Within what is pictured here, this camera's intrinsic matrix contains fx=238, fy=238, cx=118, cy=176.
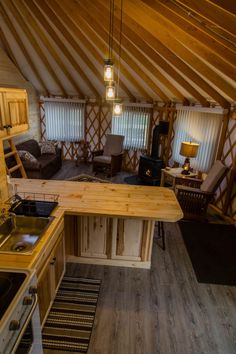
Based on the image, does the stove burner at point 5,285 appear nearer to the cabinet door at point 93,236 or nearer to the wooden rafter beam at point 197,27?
the cabinet door at point 93,236

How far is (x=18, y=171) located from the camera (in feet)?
16.2

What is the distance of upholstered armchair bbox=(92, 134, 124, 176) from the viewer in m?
6.55

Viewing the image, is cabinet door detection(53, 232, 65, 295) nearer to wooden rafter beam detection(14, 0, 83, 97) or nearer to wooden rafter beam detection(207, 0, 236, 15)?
wooden rafter beam detection(207, 0, 236, 15)

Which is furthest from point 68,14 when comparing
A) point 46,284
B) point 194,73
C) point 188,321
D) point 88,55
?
point 188,321

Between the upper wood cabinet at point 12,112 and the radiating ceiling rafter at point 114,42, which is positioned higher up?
the radiating ceiling rafter at point 114,42

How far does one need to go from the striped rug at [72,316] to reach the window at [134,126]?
500cm

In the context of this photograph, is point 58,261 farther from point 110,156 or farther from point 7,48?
point 7,48

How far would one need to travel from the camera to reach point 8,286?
57.5 inches

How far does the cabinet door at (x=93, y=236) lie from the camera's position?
9.40 feet

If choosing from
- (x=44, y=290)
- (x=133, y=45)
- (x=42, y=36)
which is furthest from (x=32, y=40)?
(x=44, y=290)

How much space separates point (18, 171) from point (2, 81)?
7.68 feet

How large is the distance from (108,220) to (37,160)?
3.70 m

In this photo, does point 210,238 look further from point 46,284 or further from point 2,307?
point 2,307

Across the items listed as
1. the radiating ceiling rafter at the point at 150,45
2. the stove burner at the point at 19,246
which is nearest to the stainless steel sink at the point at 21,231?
the stove burner at the point at 19,246
